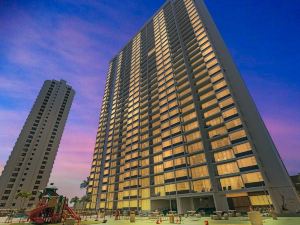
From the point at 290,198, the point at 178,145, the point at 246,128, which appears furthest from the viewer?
the point at 178,145

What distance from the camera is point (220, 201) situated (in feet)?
139

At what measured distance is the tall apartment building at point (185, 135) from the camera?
40531mm

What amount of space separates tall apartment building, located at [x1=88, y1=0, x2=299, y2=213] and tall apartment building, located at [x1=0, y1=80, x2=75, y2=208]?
1559 inches

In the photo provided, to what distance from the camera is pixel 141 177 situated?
63.4 meters

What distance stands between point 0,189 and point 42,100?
5508 centimetres

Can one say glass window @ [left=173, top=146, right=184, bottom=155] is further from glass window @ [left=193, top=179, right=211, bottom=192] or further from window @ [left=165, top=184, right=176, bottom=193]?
glass window @ [left=193, top=179, right=211, bottom=192]

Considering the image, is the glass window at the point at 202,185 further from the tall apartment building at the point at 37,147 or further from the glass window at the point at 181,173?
the tall apartment building at the point at 37,147

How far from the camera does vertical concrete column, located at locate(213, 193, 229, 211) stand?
4148cm

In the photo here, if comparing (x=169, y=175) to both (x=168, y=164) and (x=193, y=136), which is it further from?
(x=193, y=136)

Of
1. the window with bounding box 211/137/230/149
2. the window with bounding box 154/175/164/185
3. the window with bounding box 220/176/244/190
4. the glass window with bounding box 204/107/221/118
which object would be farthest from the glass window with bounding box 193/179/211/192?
the glass window with bounding box 204/107/221/118

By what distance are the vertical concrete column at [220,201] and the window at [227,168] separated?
4707 mm

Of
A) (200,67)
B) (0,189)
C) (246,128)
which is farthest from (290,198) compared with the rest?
(0,189)

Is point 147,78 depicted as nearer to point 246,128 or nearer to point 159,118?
point 159,118

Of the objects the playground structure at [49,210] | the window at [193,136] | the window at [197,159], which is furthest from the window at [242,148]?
the playground structure at [49,210]
